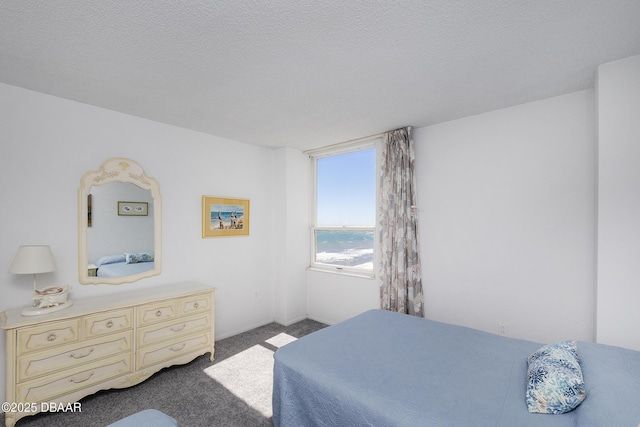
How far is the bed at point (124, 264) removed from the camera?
278cm

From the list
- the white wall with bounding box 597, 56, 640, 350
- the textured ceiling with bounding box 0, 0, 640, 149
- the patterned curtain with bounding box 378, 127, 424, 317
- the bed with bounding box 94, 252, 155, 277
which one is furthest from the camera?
the patterned curtain with bounding box 378, 127, 424, 317

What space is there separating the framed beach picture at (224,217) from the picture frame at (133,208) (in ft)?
2.15

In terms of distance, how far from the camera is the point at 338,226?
14.0 ft

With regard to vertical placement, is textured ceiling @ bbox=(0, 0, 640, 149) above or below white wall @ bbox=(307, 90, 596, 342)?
above

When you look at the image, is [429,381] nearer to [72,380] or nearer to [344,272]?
[344,272]

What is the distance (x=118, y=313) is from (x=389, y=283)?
2759 millimetres

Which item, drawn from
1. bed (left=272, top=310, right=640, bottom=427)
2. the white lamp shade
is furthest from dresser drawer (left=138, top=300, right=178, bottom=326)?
bed (left=272, top=310, right=640, bottom=427)

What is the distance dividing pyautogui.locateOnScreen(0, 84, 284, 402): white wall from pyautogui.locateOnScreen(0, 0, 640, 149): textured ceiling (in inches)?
9.7

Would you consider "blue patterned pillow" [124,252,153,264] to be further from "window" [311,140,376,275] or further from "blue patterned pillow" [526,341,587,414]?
"blue patterned pillow" [526,341,587,414]

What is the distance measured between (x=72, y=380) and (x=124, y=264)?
3.40 ft

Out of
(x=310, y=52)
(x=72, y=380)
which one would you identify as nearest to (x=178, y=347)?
(x=72, y=380)

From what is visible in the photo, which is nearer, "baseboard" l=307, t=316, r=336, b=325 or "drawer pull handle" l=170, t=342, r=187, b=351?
"drawer pull handle" l=170, t=342, r=187, b=351

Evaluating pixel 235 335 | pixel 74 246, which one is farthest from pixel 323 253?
pixel 74 246

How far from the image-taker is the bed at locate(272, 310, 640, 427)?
4.15 feet
